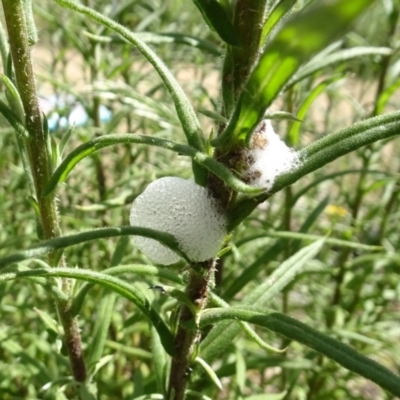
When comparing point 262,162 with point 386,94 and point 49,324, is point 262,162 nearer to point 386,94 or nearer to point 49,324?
point 49,324

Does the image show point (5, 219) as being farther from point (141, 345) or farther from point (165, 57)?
point (165, 57)

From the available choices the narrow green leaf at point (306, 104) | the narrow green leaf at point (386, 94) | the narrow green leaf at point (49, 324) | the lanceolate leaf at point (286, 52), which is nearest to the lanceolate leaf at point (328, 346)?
the lanceolate leaf at point (286, 52)

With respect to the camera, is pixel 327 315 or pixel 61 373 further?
pixel 327 315

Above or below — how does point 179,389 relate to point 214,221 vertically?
below

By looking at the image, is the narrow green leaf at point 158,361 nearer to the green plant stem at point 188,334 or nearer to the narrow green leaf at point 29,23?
the green plant stem at point 188,334

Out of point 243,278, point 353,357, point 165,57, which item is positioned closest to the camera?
point 353,357

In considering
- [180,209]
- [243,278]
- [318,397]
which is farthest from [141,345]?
[180,209]

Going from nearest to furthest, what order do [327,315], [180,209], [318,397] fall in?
[180,209]
[318,397]
[327,315]
